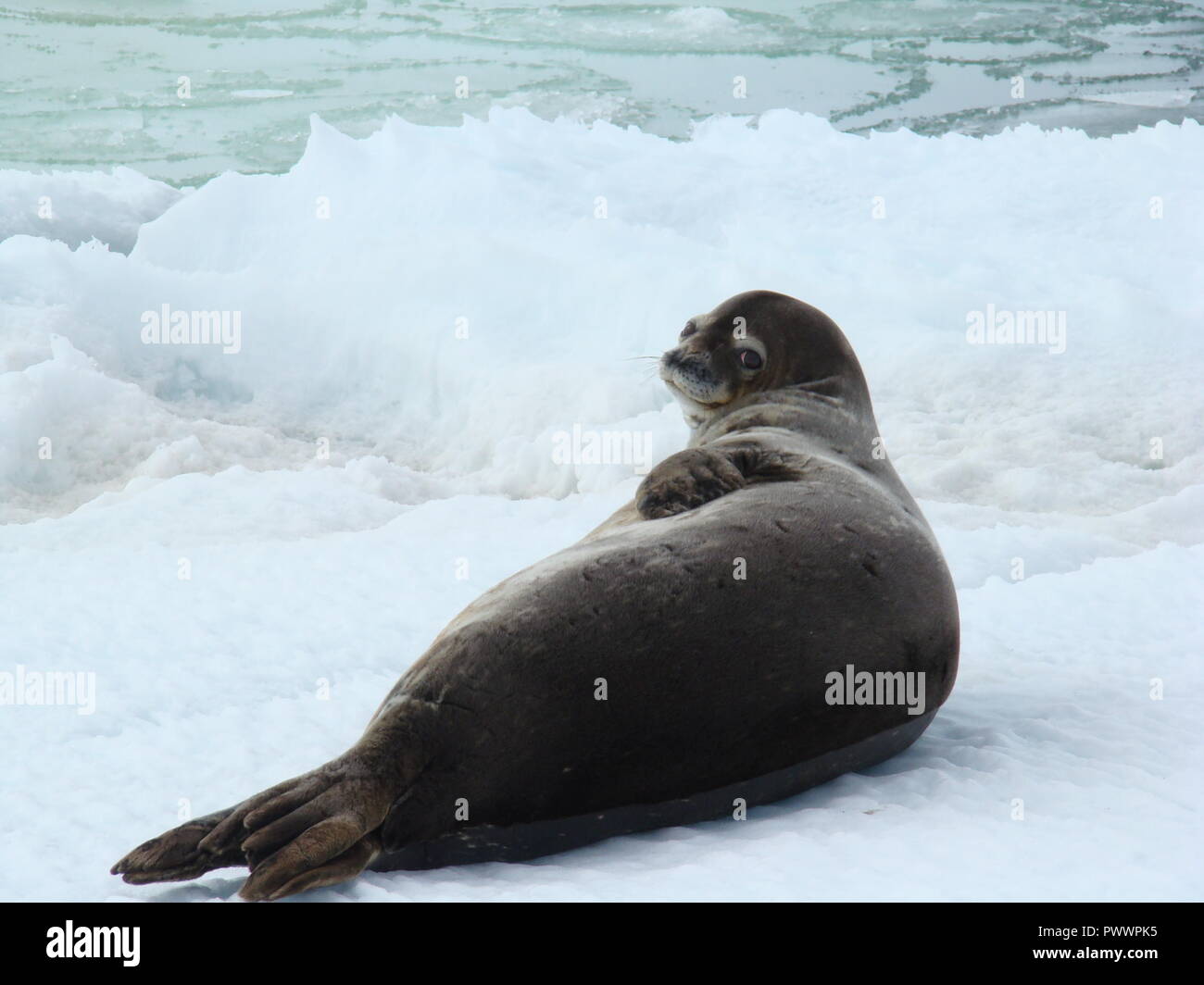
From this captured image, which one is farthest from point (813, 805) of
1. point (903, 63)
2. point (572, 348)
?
point (903, 63)

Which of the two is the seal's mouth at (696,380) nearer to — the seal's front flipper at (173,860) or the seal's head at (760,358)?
the seal's head at (760,358)

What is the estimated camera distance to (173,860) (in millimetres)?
2150

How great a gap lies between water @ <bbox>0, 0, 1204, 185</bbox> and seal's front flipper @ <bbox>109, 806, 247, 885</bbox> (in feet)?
29.8

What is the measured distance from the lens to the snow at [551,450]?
2463 millimetres

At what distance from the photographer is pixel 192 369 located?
718cm

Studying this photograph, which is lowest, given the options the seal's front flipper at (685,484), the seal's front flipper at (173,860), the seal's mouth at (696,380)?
the seal's front flipper at (173,860)

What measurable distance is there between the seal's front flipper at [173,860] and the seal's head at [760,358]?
2111mm

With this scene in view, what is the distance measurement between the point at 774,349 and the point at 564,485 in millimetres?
2370

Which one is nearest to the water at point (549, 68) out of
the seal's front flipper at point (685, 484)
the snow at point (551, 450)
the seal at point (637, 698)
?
the snow at point (551, 450)

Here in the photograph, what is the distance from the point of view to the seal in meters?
2.20

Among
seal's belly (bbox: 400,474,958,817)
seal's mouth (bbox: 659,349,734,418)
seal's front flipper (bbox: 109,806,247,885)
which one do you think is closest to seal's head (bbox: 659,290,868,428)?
seal's mouth (bbox: 659,349,734,418)

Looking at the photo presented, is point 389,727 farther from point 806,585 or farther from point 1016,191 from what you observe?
point 1016,191

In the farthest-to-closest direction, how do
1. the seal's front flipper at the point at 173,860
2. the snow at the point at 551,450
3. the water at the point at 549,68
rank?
the water at the point at 549,68
the snow at the point at 551,450
the seal's front flipper at the point at 173,860

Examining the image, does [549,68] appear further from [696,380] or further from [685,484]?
[685,484]
